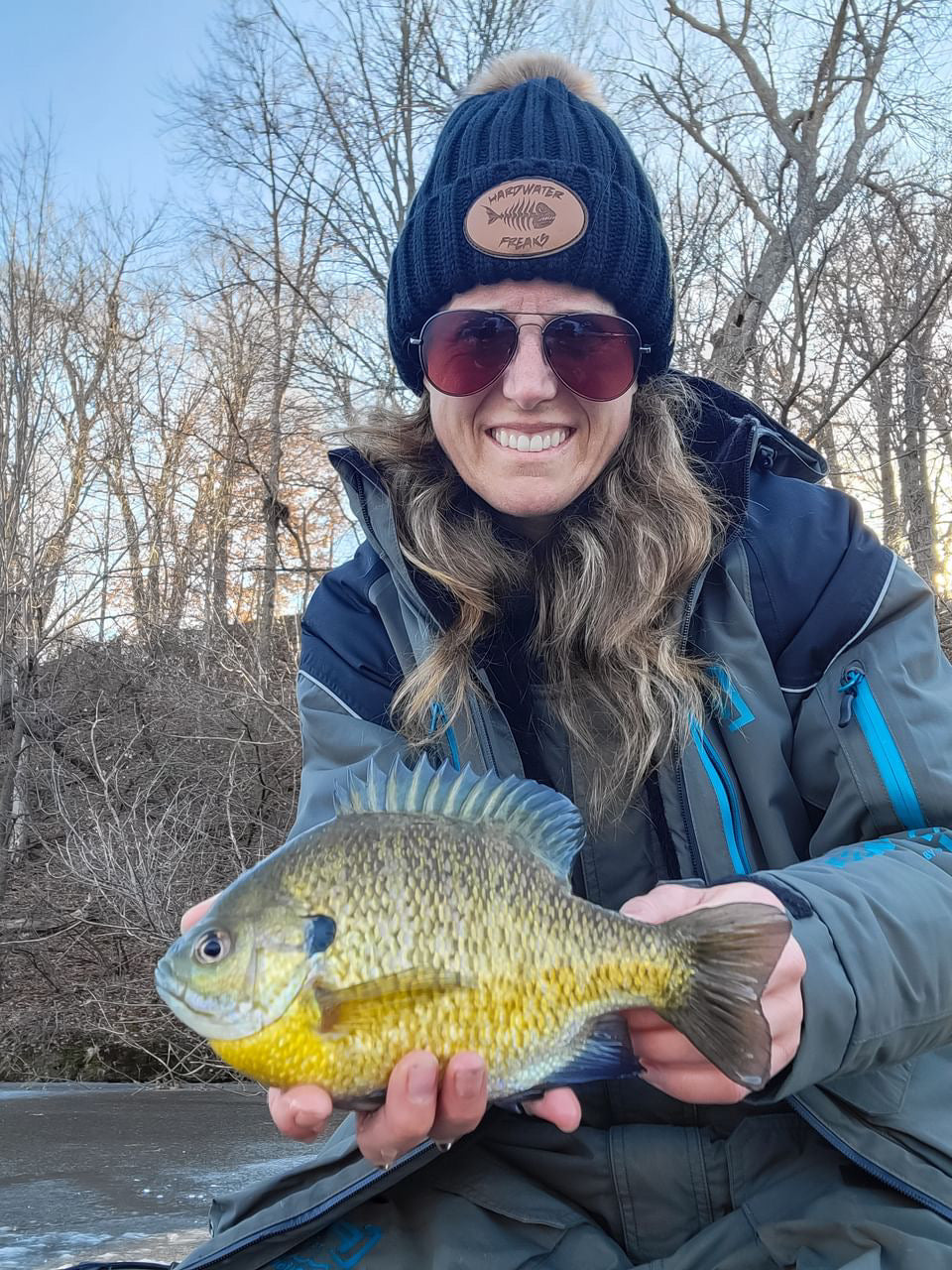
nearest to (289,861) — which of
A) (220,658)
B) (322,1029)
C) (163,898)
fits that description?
(322,1029)

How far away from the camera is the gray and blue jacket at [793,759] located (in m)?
→ 1.44

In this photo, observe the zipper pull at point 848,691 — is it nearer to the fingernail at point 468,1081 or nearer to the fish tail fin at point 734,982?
the fish tail fin at point 734,982

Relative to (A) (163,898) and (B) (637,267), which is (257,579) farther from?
(B) (637,267)

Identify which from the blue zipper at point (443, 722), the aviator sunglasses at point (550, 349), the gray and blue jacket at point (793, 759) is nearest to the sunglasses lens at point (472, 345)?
the aviator sunglasses at point (550, 349)

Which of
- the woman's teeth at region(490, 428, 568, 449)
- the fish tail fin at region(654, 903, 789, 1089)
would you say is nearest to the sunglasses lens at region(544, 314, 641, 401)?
the woman's teeth at region(490, 428, 568, 449)

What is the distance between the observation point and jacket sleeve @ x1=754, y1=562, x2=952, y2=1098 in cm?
139

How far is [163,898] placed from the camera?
5879mm

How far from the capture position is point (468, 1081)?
1.28 metres

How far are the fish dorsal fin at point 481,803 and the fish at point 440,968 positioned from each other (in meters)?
0.06

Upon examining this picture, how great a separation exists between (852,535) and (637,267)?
30.2 inches

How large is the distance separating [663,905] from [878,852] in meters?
0.38

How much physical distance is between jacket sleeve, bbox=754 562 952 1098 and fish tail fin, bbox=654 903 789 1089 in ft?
0.40

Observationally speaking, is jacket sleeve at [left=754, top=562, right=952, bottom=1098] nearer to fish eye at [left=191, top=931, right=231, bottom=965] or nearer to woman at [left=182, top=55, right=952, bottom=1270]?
woman at [left=182, top=55, right=952, bottom=1270]

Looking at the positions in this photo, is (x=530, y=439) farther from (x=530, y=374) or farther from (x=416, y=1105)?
(x=416, y=1105)
